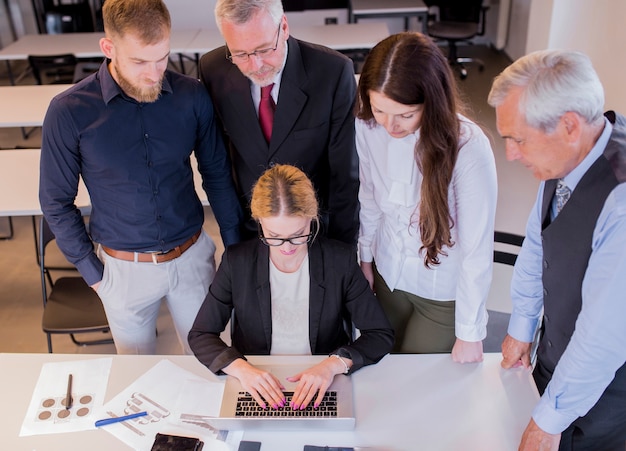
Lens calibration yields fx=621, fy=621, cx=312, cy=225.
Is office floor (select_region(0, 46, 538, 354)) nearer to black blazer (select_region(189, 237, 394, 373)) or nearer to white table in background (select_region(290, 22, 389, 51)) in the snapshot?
black blazer (select_region(189, 237, 394, 373))

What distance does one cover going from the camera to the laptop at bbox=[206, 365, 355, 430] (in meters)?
1.72

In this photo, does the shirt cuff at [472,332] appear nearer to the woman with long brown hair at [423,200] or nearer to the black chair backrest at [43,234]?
the woman with long brown hair at [423,200]

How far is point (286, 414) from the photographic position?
1.75 metres

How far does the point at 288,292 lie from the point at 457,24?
582 cm

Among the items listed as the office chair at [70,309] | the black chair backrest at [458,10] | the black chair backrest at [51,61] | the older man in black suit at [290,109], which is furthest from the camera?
the black chair backrest at [458,10]

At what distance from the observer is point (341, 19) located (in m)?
7.98

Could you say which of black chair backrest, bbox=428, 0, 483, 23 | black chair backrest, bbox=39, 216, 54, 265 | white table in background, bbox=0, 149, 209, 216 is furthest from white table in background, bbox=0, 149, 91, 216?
black chair backrest, bbox=428, 0, 483, 23

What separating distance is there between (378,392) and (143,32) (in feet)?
4.31

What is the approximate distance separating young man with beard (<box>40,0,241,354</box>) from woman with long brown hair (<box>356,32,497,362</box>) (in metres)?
0.62

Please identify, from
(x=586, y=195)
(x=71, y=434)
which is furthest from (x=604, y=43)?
(x=71, y=434)

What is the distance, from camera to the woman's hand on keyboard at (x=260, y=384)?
178cm

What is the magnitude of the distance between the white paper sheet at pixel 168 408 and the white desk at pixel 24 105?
2.84 meters

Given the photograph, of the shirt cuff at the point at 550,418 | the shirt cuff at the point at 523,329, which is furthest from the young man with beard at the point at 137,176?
the shirt cuff at the point at 550,418

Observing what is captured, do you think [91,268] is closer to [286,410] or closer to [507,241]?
[286,410]
